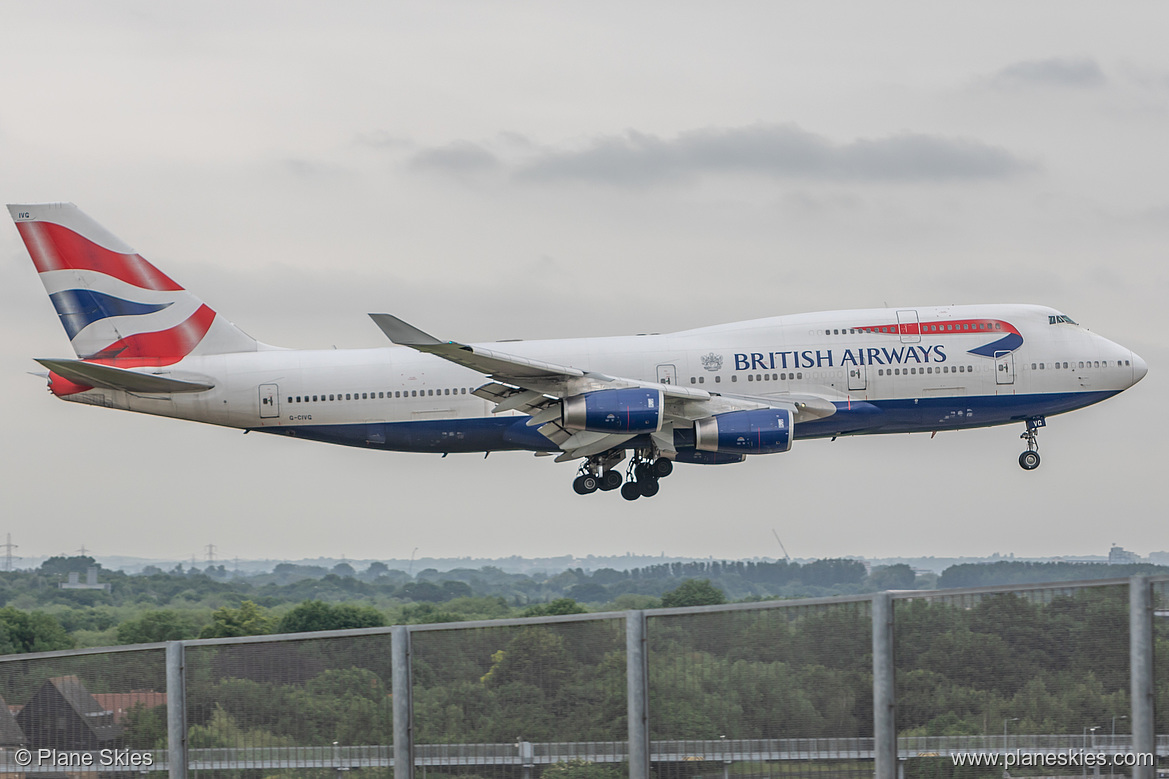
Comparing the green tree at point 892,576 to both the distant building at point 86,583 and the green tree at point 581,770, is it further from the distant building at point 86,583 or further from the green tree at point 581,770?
the distant building at point 86,583

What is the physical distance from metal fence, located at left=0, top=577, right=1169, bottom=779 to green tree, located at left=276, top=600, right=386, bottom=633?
49.3 metres

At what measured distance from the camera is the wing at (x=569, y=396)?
36875 millimetres

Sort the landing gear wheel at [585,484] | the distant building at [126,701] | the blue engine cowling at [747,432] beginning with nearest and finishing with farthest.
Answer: the distant building at [126,701] < the blue engine cowling at [747,432] < the landing gear wheel at [585,484]

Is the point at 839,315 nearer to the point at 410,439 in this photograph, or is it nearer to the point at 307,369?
the point at 410,439

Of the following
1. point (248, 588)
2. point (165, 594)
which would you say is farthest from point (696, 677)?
point (165, 594)

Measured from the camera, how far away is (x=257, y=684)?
11.4 metres

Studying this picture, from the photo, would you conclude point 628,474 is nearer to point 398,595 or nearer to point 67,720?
point 67,720

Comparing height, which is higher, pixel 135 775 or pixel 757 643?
pixel 757 643

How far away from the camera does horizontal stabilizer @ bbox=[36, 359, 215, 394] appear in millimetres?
39406

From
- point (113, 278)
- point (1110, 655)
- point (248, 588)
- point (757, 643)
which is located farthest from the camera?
point (248, 588)

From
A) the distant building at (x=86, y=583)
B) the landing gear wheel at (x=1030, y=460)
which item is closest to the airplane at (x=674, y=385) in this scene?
the landing gear wheel at (x=1030, y=460)

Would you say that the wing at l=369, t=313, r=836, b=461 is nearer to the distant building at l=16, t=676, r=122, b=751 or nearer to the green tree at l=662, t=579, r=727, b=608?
the green tree at l=662, t=579, r=727, b=608

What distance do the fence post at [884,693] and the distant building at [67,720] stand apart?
7034 millimetres

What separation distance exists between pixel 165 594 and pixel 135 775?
86931 millimetres
